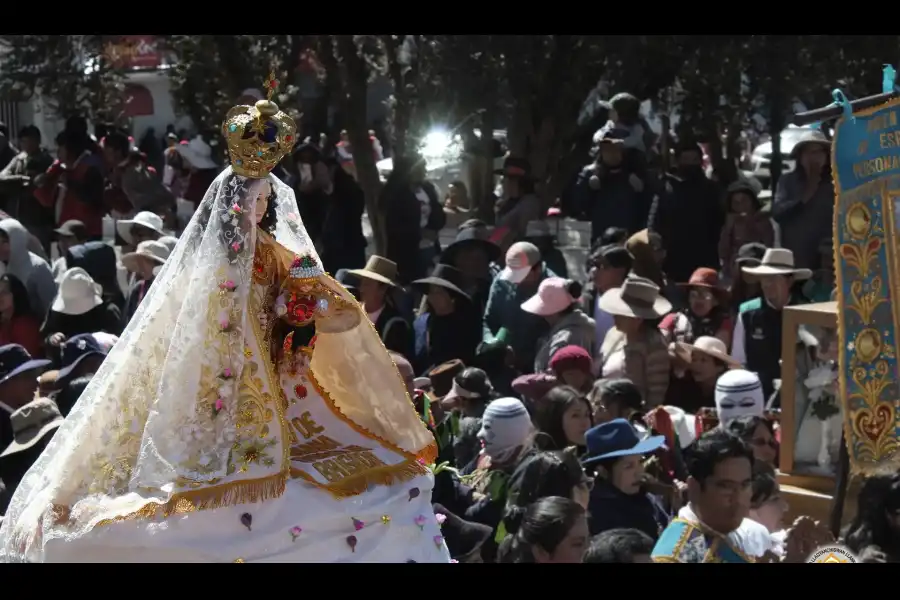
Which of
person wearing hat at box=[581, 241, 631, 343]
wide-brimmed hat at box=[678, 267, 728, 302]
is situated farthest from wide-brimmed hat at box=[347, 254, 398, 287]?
wide-brimmed hat at box=[678, 267, 728, 302]

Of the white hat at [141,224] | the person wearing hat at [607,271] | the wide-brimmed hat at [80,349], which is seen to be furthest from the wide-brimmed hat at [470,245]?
the wide-brimmed hat at [80,349]

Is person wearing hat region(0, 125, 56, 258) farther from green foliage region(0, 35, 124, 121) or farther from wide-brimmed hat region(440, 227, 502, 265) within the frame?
wide-brimmed hat region(440, 227, 502, 265)

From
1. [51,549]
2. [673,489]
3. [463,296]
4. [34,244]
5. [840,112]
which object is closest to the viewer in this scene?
[51,549]

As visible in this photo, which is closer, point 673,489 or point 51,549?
point 51,549

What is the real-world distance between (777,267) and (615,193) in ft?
7.68

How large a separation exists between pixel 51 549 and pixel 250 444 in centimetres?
67

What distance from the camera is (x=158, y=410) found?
489 cm

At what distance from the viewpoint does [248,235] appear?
5047 millimetres

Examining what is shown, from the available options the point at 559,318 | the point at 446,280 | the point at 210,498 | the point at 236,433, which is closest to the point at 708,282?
the point at 559,318

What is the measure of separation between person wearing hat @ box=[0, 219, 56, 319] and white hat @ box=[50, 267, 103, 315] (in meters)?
0.72

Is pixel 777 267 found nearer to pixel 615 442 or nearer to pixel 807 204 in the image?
pixel 807 204

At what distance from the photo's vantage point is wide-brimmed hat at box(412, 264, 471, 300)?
27.9ft

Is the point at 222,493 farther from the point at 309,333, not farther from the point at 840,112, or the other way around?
the point at 840,112

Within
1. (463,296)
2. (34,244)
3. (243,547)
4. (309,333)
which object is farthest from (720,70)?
(243,547)
